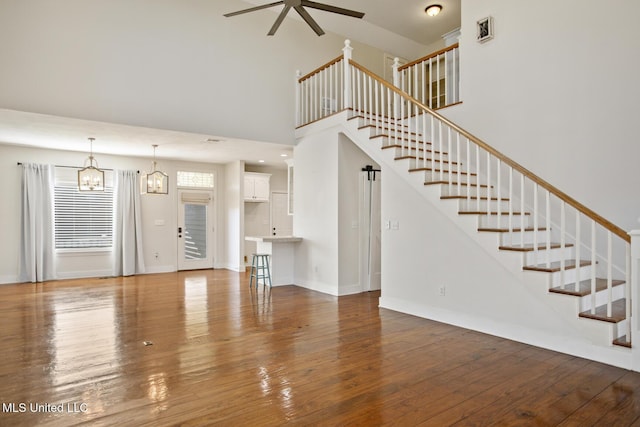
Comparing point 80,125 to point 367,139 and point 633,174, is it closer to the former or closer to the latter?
point 367,139

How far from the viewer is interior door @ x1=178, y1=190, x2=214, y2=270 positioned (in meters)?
9.48

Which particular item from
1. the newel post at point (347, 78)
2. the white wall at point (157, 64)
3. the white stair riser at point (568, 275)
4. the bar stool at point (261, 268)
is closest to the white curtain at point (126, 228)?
the bar stool at point (261, 268)

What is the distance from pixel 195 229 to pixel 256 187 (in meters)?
1.84

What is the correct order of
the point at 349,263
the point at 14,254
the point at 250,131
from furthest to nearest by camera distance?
the point at 14,254
the point at 250,131
the point at 349,263

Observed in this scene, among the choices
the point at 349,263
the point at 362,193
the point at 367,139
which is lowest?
the point at 349,263

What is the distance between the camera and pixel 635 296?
10.3 ft

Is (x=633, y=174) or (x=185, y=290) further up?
(x=633, y=174)

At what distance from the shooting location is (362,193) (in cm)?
662

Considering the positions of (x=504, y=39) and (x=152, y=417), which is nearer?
(x=152, y=417)

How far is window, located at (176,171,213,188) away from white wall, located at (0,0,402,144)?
11.1 ft

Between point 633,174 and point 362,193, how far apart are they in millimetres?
3603

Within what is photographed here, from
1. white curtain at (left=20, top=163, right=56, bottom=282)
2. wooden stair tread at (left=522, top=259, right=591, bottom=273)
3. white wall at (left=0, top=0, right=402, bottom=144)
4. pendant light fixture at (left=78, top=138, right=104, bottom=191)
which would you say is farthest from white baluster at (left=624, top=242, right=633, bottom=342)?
white curtain at (left=20, top=163, right=56, bottom=282)

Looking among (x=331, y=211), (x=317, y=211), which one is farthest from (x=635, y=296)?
(x=317, y=211)

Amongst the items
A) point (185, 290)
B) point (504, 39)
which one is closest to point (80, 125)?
point (185, 290)
